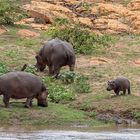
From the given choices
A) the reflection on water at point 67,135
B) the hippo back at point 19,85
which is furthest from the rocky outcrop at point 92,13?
the reflection on water at point 67,135

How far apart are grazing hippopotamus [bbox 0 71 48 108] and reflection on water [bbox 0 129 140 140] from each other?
184 centimetres

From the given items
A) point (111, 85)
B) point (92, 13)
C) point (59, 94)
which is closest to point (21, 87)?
point (59, 94)

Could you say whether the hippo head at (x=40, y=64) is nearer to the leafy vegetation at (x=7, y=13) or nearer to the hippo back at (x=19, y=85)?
the hippo back at (x=19, y=85)

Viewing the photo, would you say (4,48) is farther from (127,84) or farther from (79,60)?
(127,84)

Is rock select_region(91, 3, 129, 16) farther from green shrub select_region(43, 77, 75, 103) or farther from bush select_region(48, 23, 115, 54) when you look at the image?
green shrub select_region(43, 77, 75, 103)

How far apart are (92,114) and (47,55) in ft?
17.1

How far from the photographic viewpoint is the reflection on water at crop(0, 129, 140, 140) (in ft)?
45.6

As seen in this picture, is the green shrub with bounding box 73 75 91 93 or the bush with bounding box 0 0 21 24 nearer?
the green shrub with bounding box 73 75 91 93

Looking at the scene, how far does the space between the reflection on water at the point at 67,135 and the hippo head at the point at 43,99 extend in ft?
7.17

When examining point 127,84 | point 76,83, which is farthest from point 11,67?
point 127,84

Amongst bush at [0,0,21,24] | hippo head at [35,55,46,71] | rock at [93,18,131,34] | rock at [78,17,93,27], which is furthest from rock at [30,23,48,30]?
hippo head at [35,55,46,71]

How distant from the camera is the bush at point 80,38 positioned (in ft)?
87.6

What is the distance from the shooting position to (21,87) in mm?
16656

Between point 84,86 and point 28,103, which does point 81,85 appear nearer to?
point 84,86
